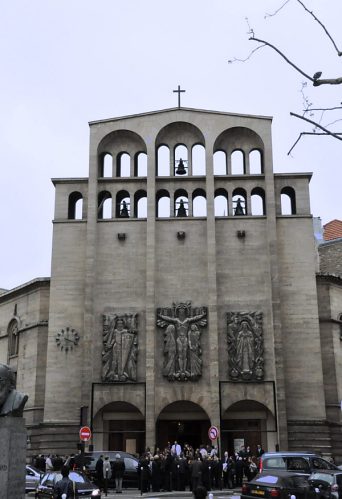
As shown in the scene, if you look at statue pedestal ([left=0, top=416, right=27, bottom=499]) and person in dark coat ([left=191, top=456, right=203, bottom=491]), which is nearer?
statue pedestal ([left=0, top=416, right=27, bottom=499])

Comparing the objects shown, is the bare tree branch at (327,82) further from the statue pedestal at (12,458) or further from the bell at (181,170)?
the bell at (181,170)

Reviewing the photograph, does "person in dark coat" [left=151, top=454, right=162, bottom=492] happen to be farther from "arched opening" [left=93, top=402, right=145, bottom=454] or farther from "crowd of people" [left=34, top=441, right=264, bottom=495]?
"arched opening" [left=93, top=402, right=145, bottom=454]

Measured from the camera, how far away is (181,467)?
2920 cm

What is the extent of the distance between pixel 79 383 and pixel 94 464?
890 centimetres

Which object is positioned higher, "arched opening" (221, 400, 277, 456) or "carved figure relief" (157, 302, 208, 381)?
"carved figure relief" (157, 302, 208, 381)

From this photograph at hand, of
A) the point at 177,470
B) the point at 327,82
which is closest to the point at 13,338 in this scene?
the point at 177,470

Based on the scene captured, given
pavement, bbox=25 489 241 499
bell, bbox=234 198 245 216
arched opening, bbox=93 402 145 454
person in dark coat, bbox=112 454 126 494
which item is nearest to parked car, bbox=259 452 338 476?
pavement, bbox=25 489 241 499

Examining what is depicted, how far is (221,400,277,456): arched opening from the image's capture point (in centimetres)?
3716

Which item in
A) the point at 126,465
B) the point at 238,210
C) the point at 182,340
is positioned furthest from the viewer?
the point at 238,210

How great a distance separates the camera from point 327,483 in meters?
20.4

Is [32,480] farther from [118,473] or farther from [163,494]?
[163,494]

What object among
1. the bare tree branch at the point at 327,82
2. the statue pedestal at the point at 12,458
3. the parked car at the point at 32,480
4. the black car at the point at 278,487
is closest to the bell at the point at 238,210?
the parked car at the point at 32,480

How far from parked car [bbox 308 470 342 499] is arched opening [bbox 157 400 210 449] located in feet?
57.3

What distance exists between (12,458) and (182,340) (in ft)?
81.5
